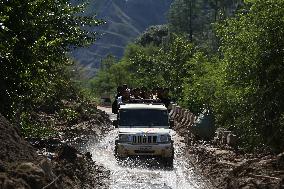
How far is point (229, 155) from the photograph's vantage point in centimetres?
1839

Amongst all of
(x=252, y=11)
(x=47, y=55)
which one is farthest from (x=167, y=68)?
(x=47, y=55)

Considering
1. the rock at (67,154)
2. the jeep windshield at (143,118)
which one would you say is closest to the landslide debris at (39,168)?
the rock at (67,154)

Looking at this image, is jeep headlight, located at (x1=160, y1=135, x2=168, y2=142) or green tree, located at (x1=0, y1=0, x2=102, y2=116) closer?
green tree, located at (x1=0, y1=0, x2=102, y2=116)

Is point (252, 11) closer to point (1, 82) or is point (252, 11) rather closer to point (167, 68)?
point (1, 82)

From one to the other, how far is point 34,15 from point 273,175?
26.3 feet

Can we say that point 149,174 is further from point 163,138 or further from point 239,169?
point 239,169

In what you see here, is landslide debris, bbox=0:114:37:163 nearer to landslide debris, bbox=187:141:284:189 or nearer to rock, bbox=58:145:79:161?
rock, bbox=58:145:79:161

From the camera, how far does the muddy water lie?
45.2ft

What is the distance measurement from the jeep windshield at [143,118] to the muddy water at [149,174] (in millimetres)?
1328

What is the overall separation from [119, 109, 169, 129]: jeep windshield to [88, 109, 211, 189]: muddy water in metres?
1.33

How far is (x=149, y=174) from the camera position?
15.1 meters

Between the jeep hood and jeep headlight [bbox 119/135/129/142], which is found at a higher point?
the jeep hood

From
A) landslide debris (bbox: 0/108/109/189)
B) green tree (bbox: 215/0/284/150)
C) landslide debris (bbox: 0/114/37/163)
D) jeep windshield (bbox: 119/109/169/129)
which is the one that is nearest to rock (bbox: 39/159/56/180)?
landslide debris (bbox: 0/108/109/189)

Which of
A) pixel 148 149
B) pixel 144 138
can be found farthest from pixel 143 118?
pixel 148 149
